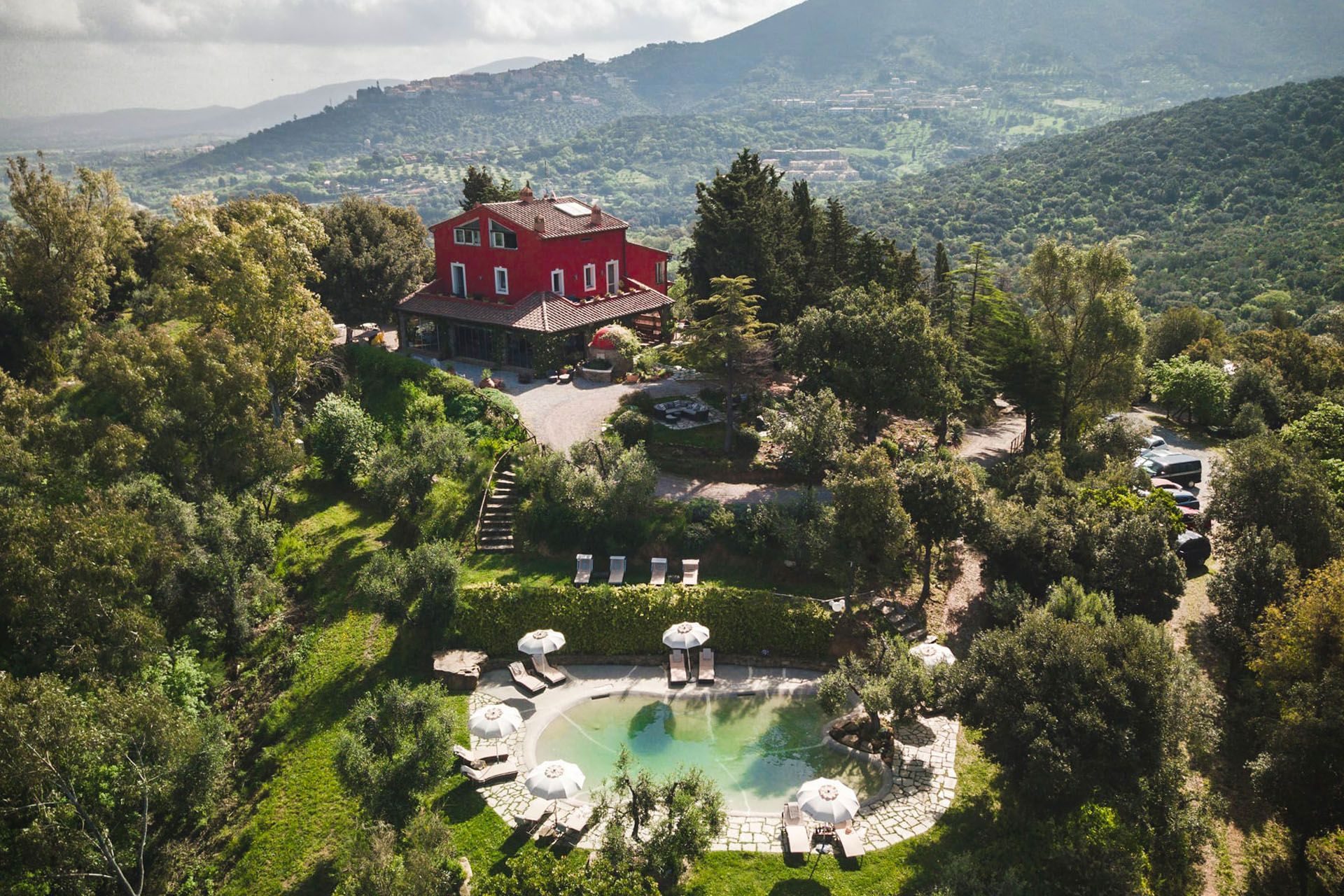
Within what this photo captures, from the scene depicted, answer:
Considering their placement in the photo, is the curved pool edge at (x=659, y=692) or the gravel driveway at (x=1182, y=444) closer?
the curved pool edge at (x=659, y=692)

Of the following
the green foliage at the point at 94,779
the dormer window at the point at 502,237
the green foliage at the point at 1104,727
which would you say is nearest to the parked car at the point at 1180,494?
the green foliage at the point at 1104,727

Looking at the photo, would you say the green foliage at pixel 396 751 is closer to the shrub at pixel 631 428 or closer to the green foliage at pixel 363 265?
the shrub at pixel 631 428

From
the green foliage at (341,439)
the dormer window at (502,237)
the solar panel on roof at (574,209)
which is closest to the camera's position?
the green foliage at (341,439)

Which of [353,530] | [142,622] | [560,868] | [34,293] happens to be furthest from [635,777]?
[34,293]

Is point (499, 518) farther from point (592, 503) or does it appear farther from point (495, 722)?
point (495, 722)

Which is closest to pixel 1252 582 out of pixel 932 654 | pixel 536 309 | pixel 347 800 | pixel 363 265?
pixel 932 654

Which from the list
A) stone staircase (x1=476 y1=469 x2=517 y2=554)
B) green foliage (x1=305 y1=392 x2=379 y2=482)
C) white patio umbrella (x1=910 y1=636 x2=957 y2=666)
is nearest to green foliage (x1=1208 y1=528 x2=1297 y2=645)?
white patio umbrella (x1=910 y1=636 x2=957 y2=666)

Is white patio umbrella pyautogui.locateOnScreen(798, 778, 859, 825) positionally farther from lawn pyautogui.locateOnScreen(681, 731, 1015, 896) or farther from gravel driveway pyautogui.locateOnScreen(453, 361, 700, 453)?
gravel driveway pyautogui.locateOnScreen(453, 361, 700, 453)
